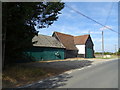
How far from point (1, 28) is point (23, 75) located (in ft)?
11.4

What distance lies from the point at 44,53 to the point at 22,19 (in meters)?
13.7

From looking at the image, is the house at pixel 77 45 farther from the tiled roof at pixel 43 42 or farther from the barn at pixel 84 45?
the tiled roof at pixel 43 42

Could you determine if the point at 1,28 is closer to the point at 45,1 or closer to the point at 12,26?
the point at 12,26

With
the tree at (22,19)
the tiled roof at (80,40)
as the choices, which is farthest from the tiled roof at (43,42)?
the tree at (22,19)

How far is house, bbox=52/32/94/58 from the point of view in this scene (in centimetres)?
2949

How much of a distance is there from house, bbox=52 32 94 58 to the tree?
1815cm

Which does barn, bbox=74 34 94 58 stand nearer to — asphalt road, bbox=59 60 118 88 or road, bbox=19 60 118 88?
asphalt road, bbox=59 60 118 88

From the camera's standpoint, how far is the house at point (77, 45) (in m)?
29.5

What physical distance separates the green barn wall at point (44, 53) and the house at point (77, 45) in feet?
13.2

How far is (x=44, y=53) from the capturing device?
70.8 feet

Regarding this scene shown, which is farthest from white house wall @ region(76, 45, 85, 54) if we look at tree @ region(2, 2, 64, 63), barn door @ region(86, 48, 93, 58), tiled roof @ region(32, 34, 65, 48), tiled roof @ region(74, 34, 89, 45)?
tree @ region(2, 2, 64, 63)

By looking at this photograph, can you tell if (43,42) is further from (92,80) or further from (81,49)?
(92,80)

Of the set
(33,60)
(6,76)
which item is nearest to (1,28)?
(6,76)

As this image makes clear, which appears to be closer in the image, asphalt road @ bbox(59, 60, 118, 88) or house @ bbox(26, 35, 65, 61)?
asphalt road @ bbox(59, 60, 118, 88)
